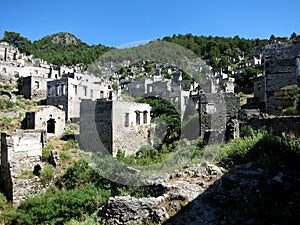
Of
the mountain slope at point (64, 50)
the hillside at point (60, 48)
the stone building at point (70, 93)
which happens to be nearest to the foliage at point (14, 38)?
the hillside at point (60, 48)

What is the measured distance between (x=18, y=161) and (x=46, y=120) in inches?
317

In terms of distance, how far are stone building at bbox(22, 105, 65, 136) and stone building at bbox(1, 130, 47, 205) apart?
645cm

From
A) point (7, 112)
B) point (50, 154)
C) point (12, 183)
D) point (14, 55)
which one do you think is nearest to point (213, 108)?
point (50, 154)

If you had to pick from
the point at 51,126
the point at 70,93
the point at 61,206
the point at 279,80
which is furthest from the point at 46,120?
the point at 279,80

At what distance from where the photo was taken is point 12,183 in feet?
37.1

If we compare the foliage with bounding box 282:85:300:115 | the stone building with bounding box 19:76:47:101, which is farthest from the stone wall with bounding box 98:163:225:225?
the stone building with bounding box 19:76:47:101

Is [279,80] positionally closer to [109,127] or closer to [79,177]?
[109,127]

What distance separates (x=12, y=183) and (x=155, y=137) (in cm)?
1002

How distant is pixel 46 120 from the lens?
1961cm

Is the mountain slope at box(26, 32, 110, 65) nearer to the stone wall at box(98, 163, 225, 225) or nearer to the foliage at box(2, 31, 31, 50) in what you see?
the foliage at box(2, 31, 31, 50)

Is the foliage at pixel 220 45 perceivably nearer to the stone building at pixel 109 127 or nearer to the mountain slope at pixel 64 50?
the mountain slope at pixel 64 50

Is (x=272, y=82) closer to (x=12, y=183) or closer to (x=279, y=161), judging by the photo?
(x=279, y=161)

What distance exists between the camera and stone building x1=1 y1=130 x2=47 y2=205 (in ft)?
37.2

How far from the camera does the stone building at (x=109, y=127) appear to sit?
15.1 meters
